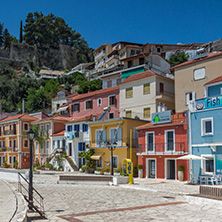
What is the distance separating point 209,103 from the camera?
26.3 metres

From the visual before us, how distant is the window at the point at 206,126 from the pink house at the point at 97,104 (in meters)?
17.8

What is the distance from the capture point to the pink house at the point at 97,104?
4612 centimetres

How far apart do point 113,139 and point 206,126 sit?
13321 mm

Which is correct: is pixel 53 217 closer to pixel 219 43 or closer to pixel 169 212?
pixel 169 212

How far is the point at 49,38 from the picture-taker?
400ft

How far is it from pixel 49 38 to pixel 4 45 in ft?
58.8

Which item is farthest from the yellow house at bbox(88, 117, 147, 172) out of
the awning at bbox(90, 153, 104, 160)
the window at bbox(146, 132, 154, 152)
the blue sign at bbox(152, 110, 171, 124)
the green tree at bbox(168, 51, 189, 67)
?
the green tree at bbox(168, 51, 189, 67)

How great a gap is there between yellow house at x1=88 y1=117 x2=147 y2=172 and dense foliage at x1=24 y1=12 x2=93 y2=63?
286 feet

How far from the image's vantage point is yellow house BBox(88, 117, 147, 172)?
119 ft

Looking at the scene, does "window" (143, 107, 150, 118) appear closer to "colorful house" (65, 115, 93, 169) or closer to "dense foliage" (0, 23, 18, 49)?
"colorful house" (65, 115, 93, 169)

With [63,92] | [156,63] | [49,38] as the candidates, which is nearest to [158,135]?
[156,63]

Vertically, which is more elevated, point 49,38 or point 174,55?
point 49,38

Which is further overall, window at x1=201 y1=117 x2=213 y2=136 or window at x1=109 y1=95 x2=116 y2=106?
window at x1=109 y1=95 x2=116 y2=106

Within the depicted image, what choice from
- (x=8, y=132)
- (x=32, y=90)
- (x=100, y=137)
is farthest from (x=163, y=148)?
(x=32, y=90)
